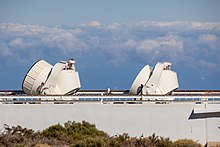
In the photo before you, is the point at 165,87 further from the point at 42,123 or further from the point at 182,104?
the point at 42,123

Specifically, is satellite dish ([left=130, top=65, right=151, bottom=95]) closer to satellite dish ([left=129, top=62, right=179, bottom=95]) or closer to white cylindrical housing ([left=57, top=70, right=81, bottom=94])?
satellite dish ([left=129, top=62, right=179, bottom=95])

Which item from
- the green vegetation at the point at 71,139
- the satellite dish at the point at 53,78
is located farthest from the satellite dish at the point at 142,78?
the green vegetation at the point at 71,139

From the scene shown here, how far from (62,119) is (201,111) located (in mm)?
7171

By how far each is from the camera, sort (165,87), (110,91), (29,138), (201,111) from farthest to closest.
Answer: (110,91), (165,87), (201,111), (29,138)

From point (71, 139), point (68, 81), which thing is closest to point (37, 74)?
point (68, 81)

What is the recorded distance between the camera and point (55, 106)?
50.2 m

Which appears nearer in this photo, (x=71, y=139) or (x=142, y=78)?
(x=71, y=139)

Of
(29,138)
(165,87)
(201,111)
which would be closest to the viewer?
(29,138)

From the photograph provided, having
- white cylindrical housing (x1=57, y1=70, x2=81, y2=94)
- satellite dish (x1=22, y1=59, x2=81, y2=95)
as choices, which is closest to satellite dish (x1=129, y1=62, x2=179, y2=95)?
white cylindrical housing (x1=57, y1=70, x2=81, y2=94)

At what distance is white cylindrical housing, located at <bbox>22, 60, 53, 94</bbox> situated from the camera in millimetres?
52406

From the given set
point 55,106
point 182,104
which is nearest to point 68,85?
point 55,106

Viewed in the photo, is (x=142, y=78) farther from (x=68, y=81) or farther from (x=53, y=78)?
(x=53, y=78)

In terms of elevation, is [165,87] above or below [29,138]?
above

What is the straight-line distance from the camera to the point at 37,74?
5253cm
